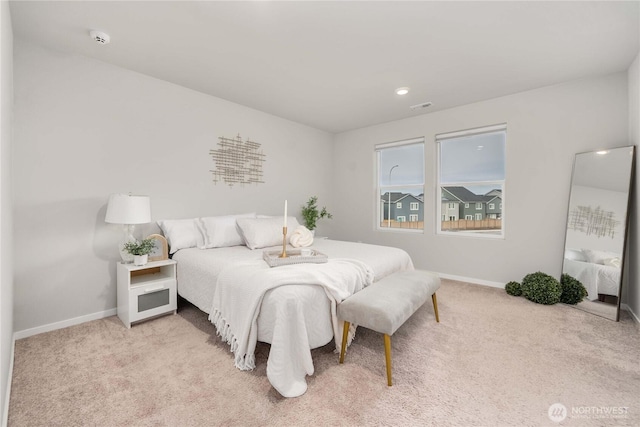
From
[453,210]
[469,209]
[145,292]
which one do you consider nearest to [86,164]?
[145,292]

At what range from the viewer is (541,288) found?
3012mm

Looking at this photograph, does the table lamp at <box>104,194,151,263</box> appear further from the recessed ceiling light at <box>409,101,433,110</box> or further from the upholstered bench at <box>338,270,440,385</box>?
the recessed ceiling light at <box>409,101,433,110</box>

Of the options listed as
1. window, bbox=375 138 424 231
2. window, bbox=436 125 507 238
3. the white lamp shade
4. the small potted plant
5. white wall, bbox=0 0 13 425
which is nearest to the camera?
white wall, bbox=0 0 13 425

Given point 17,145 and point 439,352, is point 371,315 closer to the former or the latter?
point 439,352

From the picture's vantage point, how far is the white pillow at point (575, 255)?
9.67 feet

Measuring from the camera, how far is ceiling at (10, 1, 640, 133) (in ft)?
6.36

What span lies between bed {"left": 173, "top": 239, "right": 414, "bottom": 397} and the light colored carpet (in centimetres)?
17

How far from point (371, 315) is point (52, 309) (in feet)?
9.20

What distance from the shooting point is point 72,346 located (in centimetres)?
213

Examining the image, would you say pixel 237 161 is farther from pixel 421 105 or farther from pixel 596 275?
pixel 596 275

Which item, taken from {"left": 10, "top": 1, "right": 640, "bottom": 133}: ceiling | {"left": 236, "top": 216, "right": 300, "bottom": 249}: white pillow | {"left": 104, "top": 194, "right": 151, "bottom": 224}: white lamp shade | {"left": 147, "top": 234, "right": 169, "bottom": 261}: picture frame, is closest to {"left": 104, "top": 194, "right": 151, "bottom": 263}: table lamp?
{"left": 104, "top": 194, "right": 151, "bottom": 224}: white lamp shade

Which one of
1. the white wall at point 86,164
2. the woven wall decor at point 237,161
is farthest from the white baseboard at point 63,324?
the woven wall decor at point 237,161

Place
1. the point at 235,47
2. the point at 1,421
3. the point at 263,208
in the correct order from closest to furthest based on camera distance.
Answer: the point at 1,421 < the point at 235,47 < the point at 263,208

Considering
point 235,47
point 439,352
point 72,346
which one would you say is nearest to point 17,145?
point 72,346
